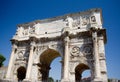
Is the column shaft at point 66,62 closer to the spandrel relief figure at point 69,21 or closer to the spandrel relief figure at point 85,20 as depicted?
the spandrel relief figure at point 69,21

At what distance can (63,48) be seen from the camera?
15.1 meters

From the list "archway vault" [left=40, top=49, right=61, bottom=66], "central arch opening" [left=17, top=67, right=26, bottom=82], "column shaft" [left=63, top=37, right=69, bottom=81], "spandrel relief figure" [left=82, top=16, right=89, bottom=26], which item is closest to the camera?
"column shaft" [left=63, top=37, right=69, bottom=81]

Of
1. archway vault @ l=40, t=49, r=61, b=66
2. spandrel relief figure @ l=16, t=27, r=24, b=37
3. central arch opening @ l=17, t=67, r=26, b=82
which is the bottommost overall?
central arch opening @ l=17, t=67, r=26, b=82

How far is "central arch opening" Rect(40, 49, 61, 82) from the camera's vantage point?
16562 mm

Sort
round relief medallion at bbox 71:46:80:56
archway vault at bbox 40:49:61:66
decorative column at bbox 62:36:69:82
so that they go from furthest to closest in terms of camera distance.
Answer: archway vault at bbox 40:49:61:66 → round relief medallion at bbox 71:46:80:56 → decorative column at bbox 62:36:69:82

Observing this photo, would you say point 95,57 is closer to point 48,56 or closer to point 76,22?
point 76,22

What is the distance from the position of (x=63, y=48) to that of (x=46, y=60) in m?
3.72

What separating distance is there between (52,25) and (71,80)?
7.35 m

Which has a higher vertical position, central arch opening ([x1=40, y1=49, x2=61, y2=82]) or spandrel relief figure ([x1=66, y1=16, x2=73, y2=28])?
spandrel relief figure ([x1=66, y1=16, x2=73, y2=28])

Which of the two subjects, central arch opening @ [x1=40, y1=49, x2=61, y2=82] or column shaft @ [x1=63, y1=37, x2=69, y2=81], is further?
central arch opening @ [x1=40, y1=49, x2=61, y2=82]

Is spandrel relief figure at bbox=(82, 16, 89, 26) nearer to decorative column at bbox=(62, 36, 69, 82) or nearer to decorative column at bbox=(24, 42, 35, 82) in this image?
decorative column at bbox=(62, 36, 69, 82)

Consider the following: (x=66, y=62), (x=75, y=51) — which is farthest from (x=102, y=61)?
(x=66, y=62)

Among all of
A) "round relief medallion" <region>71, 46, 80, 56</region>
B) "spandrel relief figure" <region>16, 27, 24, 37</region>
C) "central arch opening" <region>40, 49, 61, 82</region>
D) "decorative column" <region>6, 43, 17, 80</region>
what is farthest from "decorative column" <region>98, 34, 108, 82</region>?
"spandrel relief figure" <region>16, 27, 24, 37</region>

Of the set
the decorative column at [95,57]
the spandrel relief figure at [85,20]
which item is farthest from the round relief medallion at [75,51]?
the spandrel relief figure at [85,20]
